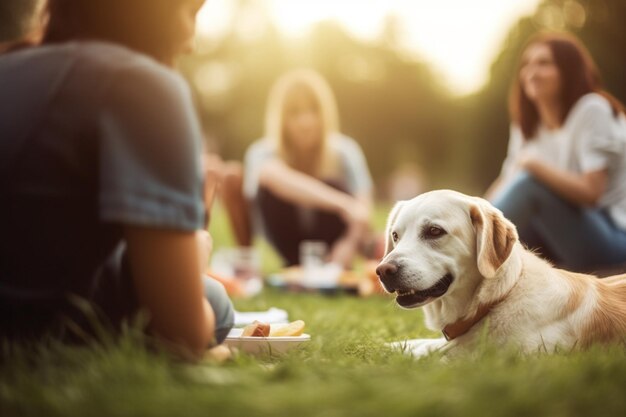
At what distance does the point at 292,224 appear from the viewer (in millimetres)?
7922

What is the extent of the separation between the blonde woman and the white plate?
4.51 meters

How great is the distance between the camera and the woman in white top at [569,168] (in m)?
5.42

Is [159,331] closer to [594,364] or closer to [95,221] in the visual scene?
[95,221]

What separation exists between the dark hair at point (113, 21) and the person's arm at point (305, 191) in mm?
5152

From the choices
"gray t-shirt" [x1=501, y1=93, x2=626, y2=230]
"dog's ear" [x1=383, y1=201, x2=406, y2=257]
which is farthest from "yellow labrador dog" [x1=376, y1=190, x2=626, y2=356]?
"gray t-shirt" [x1=501, y1=93, x2=626, y2=230]

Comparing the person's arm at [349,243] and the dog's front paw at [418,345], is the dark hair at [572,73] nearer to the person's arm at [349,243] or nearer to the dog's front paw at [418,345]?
the person's arm at [349,243]

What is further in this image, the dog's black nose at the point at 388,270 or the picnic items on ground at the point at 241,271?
the picnic items on ground at the point at 241,271

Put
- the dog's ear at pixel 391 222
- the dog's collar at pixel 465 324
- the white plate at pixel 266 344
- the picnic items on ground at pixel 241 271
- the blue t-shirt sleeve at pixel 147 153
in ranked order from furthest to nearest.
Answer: the picnic items on ground at pixel 241 271 → the dog's ear at pixel 391 222 → the dog's collar at pixel 465 324 → the white plate at pixel 266 344 → the blue t-shirt sleeve at pixel 147 153

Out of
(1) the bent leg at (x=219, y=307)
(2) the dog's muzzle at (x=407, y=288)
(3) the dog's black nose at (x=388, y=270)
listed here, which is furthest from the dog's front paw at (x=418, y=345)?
(1) the bent leg at (x=219, y=307)

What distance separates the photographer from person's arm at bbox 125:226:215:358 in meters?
2.19

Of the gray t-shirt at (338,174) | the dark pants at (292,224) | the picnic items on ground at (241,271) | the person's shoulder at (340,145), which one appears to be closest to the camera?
the picnic items on ground at (241,271)

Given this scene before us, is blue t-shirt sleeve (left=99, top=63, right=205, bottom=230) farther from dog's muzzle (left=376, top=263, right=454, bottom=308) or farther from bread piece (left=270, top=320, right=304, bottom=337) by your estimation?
dog's muzzle (left=376, top=263, right=454, bottom=308)

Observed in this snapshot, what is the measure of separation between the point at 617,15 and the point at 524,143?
44.7 feet

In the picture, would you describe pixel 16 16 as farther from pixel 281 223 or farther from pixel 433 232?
pixel 433 232
